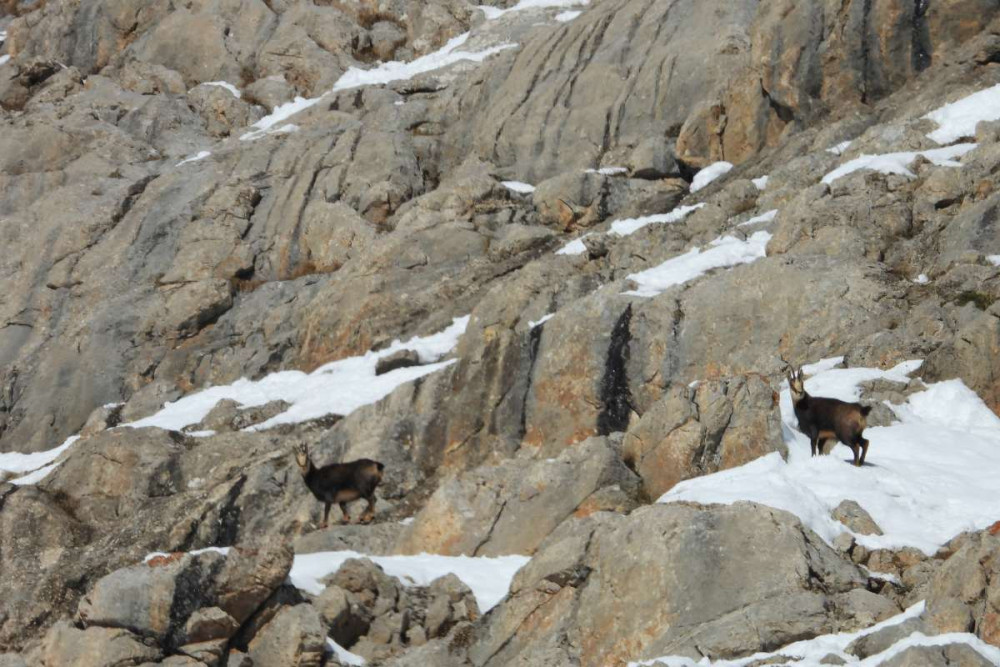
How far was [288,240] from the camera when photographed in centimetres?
4319

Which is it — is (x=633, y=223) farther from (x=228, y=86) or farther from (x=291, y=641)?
(x=228, y=86)

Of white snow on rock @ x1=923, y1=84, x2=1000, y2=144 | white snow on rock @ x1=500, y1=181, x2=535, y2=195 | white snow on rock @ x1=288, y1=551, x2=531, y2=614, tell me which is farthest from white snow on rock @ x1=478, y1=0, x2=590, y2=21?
white snow on rock @ x1=288, y1=551, x2=531, y2=614

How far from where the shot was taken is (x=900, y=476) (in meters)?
16.9

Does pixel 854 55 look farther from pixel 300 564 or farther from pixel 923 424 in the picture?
pixel 300 564

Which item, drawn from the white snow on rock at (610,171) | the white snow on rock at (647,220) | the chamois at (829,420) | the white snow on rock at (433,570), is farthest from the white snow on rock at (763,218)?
the white snow on rock at (433,570)

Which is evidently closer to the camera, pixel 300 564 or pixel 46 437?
pixel 300 564

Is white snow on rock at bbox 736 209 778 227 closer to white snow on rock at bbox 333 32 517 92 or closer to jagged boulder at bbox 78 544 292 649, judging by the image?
jagged boulder at bbox 78 544 292 649

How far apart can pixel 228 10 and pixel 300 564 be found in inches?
2142

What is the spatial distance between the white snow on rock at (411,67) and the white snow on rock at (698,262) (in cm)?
2954

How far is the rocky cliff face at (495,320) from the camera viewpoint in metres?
14.6

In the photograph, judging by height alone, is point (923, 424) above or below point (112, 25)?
below

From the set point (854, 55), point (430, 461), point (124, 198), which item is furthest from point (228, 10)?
point (430, 461)

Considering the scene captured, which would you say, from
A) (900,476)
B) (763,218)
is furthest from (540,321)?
(900,476)

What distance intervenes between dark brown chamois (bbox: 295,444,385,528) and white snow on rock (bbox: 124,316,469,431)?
4.56 m
